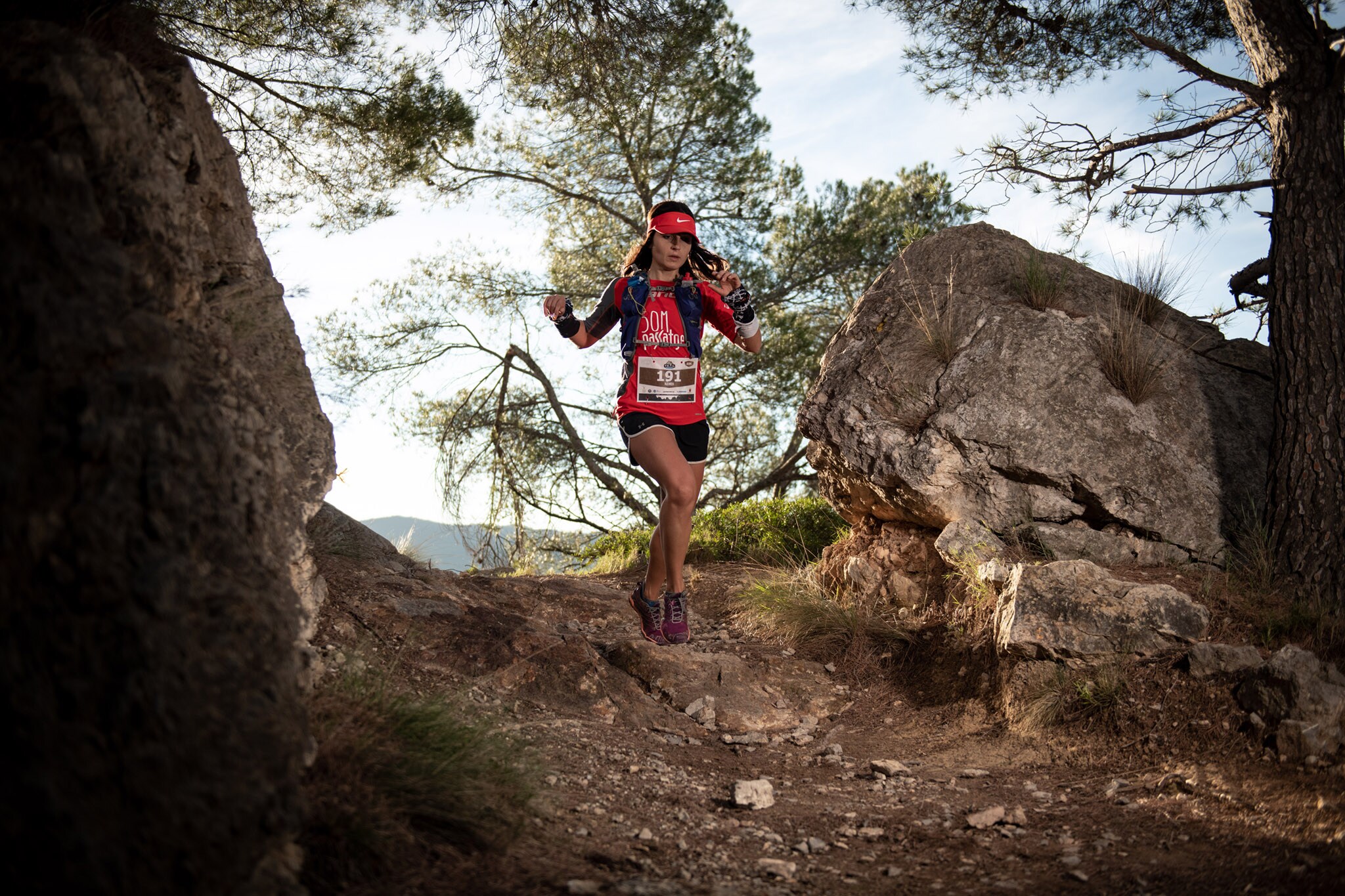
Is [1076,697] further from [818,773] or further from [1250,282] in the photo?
[1250,282]

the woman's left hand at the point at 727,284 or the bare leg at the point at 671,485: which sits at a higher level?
the woman's left hand at the point at 727,284

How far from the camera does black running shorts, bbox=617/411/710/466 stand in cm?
475

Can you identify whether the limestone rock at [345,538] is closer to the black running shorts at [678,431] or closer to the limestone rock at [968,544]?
the black running shorts at [678,431]

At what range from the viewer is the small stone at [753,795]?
364cm

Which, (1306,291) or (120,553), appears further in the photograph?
(1306,291)

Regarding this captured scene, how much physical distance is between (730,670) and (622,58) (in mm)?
5205

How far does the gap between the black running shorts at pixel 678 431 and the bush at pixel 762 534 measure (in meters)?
2.68

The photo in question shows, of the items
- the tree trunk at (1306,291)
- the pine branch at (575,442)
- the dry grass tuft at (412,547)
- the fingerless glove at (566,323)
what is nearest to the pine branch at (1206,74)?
the tree trunk at (1306,291)

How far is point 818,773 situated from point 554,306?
2642mm

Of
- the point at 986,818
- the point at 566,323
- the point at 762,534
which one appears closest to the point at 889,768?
the point at 986,818

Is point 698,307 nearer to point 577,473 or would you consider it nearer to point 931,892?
point 931,892

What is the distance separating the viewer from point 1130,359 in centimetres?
560

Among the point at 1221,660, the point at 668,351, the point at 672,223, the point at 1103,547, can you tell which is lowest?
the point at 1221,660

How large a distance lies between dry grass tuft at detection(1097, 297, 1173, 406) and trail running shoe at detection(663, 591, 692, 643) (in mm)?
3084
